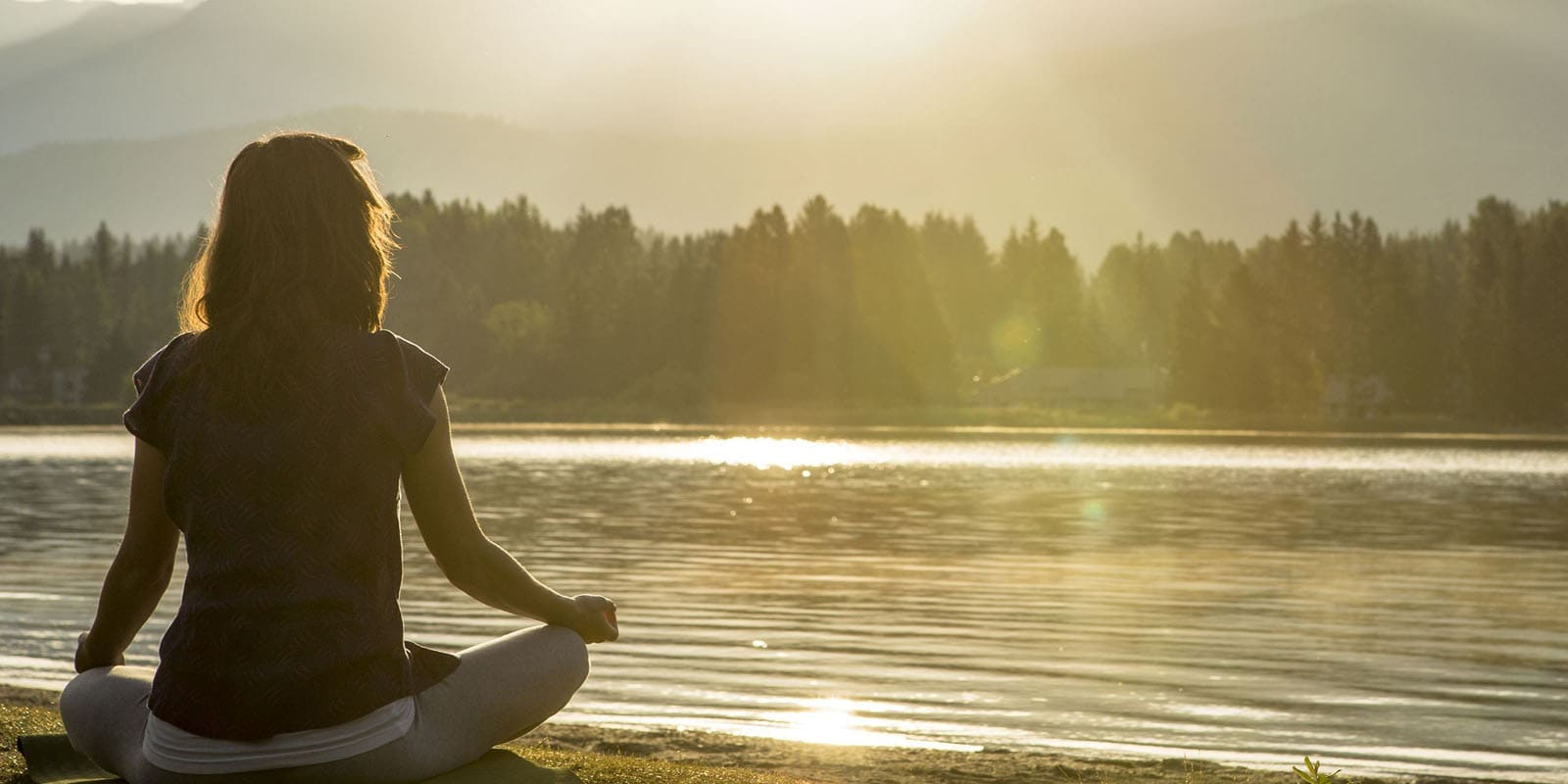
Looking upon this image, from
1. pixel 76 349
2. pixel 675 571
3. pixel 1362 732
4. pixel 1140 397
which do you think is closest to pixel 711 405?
pixel 1140 397

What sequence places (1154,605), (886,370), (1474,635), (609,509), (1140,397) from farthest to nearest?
1. (1140,397)
2. (886,370)
3. (609,509)
4. (1154,605)
5. (1474,635)

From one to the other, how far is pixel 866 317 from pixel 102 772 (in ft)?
461

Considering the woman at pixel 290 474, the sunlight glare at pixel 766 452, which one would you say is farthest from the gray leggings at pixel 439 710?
the sunlight glare at pixel 766 452

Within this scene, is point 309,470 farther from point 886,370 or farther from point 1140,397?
point 1140,397

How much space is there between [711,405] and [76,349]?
220 feet

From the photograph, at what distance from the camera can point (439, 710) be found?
4.48 meters

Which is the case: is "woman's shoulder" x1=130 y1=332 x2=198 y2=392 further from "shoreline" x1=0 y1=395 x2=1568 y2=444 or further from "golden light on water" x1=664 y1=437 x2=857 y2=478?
"shoreline" x1=0 y1=395 x2=1568 y2=444

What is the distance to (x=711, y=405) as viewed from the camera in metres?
142

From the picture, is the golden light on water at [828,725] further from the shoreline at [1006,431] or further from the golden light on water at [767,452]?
the shoreline at [1006,431]

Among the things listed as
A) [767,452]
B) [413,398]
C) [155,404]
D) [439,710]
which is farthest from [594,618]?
[767,452]

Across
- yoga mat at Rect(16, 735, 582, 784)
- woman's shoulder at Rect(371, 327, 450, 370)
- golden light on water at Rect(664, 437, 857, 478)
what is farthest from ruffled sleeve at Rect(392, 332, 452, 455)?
golden light on water at Rect(664, 437, 857, 478)

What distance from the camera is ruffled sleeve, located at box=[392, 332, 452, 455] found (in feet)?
14.0

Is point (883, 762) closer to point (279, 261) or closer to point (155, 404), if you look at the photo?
point (155, 404)

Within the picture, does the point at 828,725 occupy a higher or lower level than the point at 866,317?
lower
